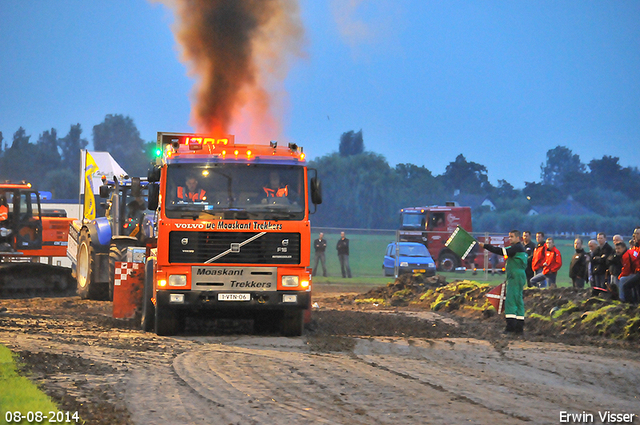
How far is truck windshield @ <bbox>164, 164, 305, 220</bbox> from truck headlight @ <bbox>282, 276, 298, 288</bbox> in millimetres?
949

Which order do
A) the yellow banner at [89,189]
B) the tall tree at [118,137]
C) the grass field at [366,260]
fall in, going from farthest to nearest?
the tall tree at [118,137], the grass field at [366,260], the yellow banner at [89,189]

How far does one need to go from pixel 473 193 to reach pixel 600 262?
309 ft

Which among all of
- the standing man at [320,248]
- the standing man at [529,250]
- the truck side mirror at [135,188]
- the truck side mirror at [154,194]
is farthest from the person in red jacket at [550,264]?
the standing man at [320,248]

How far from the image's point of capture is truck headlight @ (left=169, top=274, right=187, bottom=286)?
1230 centimetres

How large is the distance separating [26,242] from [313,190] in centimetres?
1214

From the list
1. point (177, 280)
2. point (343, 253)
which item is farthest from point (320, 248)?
point (177, 280)

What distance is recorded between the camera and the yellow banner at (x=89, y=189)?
69.3 feet

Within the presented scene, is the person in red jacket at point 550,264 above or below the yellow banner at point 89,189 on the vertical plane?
below

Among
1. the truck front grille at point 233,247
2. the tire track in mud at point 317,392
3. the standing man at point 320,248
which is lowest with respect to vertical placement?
the tire track in mud at point 317,392

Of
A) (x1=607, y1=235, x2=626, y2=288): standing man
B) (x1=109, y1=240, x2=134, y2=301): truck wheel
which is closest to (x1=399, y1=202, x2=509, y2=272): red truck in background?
(x1=607, y1=235, x2=626, y2=288): standing man

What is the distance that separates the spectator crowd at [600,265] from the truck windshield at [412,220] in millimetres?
17154

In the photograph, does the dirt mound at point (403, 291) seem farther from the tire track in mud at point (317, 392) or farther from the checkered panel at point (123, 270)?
the tire track in mud at point (317, 392)

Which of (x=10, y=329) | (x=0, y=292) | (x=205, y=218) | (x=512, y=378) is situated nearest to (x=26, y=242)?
(x=0, y=292)

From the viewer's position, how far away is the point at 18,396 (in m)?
7.23
